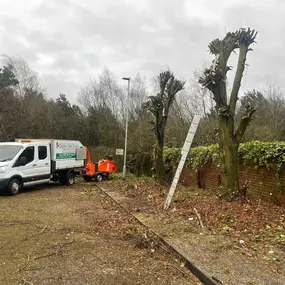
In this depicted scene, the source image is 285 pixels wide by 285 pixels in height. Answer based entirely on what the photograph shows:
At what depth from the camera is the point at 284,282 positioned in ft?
13.7

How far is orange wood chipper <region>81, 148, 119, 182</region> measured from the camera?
18309 mm

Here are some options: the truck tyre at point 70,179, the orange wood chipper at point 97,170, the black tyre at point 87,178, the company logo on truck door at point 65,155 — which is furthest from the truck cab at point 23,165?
the black tyre at point 87,178

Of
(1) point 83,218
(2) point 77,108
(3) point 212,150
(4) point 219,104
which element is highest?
(2) point 77,108

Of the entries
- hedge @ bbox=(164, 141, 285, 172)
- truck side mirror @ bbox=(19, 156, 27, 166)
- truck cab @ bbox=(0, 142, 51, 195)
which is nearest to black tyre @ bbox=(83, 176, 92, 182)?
truck cab @ bbox=(0, 142, 51, 195)

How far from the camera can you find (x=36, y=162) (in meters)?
13.9

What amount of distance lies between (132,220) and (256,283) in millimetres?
4266

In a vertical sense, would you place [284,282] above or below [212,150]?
below

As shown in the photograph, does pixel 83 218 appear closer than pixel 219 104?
Yes

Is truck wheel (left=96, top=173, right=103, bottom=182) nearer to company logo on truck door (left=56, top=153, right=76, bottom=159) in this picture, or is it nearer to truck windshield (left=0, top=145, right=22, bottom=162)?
company logo on truck door (left=56, top=153, right=76, bottom=159)

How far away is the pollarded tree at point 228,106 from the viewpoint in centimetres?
912

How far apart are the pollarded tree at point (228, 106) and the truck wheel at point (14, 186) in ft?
26.1

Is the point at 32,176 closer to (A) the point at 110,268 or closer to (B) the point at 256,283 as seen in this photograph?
(A) the point at 110,268

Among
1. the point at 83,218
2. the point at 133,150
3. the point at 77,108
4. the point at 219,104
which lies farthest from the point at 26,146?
the point at 77,108

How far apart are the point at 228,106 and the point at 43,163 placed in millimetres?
8812
